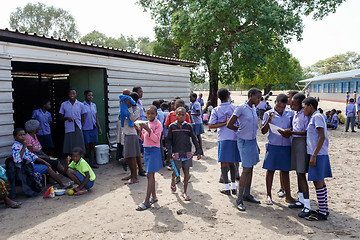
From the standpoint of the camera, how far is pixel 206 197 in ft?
15.9

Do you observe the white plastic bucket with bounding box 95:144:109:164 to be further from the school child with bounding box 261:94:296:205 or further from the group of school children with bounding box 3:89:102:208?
the school child with bounding box 261:94:296:205

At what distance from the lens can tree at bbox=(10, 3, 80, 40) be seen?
41.8 m

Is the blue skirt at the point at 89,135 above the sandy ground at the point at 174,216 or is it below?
above

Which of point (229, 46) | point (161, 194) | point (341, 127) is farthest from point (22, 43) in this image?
point (341, 127)

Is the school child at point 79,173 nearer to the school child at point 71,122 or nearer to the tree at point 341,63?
the school child at point 71,122

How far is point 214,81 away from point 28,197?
54.1ft

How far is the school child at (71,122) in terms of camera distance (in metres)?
6.37

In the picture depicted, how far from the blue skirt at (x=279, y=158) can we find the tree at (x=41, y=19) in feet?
144

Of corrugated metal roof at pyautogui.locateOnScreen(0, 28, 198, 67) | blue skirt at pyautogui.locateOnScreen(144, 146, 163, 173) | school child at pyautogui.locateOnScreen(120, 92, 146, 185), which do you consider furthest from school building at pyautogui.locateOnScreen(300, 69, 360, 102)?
blue skirt at pyautogui.locateOnScreen(144, 146, 163, 173)

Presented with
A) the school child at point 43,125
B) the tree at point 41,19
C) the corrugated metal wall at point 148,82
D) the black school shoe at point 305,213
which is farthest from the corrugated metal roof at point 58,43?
the tree at point 41,19

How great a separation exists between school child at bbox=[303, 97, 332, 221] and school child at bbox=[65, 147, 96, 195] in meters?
3.85

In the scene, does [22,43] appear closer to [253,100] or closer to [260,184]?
[253,100]

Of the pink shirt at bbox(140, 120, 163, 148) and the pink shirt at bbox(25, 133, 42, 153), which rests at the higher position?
the pink shirt at bbox(140, 120, 163, 148)

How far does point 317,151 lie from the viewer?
373 centimetres
